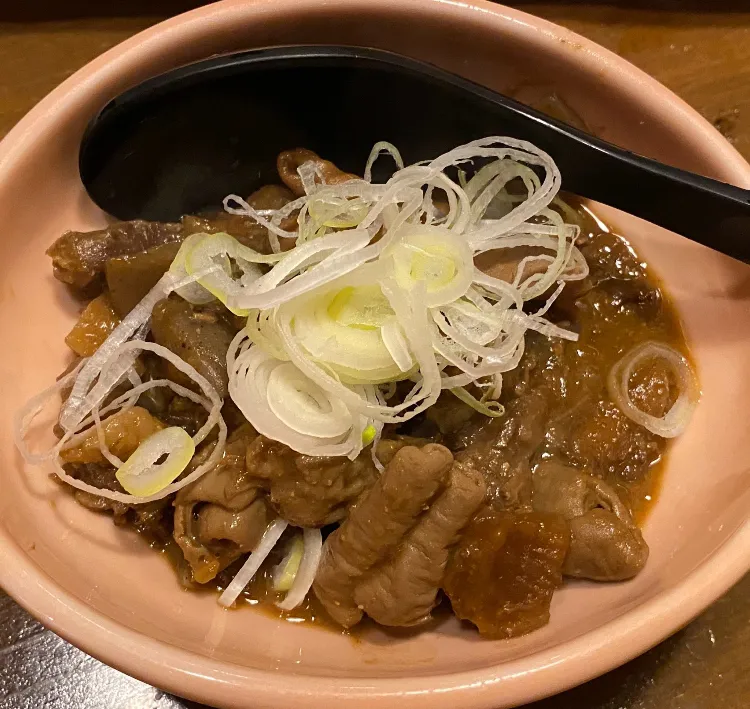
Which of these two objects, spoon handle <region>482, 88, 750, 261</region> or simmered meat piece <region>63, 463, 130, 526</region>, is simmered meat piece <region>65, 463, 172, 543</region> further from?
spoon handle <region>482, 88, 750, 261</region>

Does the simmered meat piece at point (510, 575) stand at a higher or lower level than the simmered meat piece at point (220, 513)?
lower

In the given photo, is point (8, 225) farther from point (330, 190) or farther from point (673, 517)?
point (673, 517)

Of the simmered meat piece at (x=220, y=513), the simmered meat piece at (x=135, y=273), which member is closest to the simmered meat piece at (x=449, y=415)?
the simmered meat piece at (x=220, y=513)

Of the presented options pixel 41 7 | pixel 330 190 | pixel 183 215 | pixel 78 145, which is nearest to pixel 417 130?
pixel 330 190

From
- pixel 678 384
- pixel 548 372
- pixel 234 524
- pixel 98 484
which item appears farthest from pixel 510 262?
pixel 98 484

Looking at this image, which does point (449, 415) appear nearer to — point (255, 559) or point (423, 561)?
point (423, 561)

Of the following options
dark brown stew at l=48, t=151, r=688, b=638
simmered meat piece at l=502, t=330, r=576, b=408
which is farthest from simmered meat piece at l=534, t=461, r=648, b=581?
simmered meat piece at l=502, t=330, r=576, b=408

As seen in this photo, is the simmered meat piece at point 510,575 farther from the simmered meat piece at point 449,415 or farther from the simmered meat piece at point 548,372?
the simmered meat piece at point 548,372
